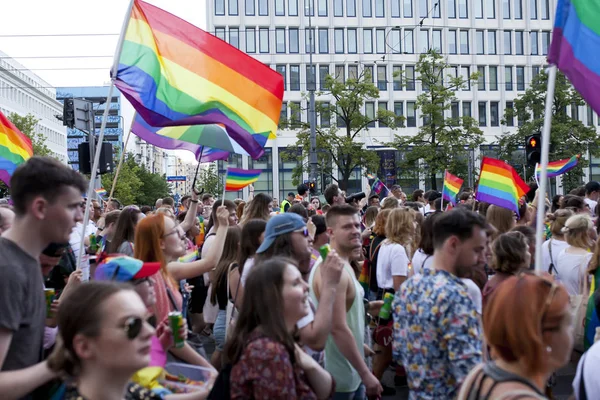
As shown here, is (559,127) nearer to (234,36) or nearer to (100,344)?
(234,36)

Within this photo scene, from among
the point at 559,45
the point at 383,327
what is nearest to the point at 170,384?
the point at 559,45

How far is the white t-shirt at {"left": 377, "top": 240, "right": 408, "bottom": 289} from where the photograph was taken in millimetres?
6793

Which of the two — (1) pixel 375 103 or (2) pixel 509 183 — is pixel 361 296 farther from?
(1) pixel 375 103

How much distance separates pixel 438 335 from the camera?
3523 millimetres

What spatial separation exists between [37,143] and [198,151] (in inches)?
1884

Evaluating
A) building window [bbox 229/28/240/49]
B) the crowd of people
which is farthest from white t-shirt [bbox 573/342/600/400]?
building window [bbox 229/28/240/49]

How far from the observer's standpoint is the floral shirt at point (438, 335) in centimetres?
342

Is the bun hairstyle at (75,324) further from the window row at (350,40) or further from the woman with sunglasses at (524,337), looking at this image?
the window row at (350,40)

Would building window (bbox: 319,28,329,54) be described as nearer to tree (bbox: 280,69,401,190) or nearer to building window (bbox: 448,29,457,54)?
building window (bbox: 448,29,457,54)

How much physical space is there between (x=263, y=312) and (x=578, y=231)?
13.3 feet

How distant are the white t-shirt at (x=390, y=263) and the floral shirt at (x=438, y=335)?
3.06 metres

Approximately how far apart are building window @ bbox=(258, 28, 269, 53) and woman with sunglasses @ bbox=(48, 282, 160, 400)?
188ft

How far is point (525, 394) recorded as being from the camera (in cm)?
235

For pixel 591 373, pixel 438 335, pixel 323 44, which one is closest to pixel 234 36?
pixel 323 44
